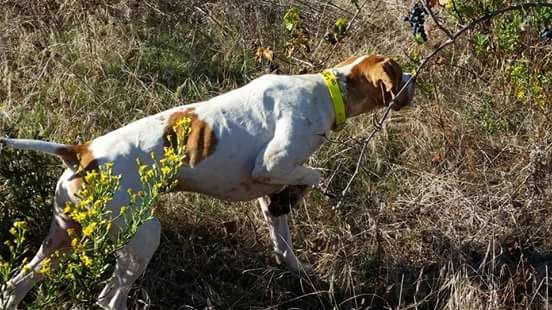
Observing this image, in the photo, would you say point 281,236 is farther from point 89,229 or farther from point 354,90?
point 89,229

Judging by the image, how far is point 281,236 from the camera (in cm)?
506

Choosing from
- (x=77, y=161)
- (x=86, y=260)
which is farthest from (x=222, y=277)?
(x=86, y=260)

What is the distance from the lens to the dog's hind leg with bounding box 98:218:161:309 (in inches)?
170

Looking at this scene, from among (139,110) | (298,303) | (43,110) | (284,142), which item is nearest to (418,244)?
(298,303)

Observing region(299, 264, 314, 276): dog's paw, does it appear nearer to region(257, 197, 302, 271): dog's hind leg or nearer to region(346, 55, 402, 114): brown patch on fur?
region(257, 197, 302, 271): dog's hind leg

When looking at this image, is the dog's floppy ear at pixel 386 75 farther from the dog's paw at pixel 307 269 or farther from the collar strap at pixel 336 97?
the dog's paw at pixel 307 269

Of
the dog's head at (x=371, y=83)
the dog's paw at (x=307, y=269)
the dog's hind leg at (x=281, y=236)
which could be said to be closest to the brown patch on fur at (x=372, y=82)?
the dog's head at (x=371, y=83)

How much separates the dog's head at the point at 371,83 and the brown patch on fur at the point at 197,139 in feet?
2.51

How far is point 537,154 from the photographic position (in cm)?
527

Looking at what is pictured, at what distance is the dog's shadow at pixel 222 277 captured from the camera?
4.86m

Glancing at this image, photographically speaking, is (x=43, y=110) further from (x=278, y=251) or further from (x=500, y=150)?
(x=500, y=150)

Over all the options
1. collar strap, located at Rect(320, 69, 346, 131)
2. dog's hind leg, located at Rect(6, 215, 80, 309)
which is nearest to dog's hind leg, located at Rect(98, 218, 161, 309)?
dog's hind leg, located at Rect(6, 215, 80, 309)

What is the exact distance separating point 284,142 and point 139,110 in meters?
1.90

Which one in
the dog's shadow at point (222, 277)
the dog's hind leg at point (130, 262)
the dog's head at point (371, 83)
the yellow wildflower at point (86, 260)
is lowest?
the dog's shadow at point (222, 277)
